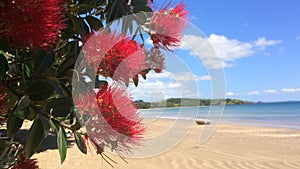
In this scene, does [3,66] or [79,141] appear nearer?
[3,66]

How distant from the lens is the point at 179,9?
3.24 ft

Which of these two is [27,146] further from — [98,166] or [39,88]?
[98,166]

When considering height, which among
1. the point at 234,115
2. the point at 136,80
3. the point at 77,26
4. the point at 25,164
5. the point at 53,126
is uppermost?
the point at 77,26

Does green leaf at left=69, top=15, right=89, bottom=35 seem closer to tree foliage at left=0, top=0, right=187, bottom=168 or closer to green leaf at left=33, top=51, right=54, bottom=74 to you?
tree foliage at left=0, top=0, right=187, bottom=168

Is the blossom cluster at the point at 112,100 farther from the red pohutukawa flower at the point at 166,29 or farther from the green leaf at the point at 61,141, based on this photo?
the red pohutukawa flower at the point at 166,29

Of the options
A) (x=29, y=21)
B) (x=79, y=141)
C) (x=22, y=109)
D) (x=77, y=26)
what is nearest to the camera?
(x=29, y=21)

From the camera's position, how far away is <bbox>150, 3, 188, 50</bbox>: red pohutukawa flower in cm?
92

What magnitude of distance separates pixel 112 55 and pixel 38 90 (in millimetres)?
166

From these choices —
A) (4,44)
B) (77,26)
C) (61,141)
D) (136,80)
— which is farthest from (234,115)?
(4,44)

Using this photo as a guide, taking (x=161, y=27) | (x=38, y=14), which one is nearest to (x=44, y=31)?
(x=38, y=14)

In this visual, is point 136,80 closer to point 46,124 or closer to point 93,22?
point 93,22

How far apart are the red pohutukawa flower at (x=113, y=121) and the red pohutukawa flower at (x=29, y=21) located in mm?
159

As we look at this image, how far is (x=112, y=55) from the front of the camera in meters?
0.68

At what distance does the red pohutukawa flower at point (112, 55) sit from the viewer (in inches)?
26.6
